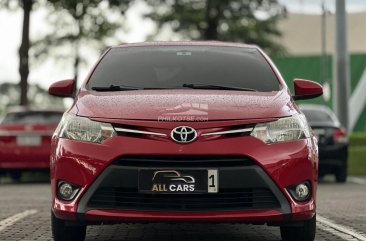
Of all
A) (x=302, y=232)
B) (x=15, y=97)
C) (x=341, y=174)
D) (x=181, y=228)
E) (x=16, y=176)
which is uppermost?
(x=302, y=232)

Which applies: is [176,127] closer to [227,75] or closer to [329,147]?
[227,75]

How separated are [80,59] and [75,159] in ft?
110

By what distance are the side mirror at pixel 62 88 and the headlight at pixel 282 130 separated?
203 cm

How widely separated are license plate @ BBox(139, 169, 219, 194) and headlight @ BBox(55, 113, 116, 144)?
0.38 metres

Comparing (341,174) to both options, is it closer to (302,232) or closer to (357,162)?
(357,162)

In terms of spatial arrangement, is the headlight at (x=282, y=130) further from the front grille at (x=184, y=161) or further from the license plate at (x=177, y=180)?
the license plate at (x=177, y=180)

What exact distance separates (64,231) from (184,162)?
47.1 inches

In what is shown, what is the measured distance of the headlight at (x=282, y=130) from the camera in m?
6.36

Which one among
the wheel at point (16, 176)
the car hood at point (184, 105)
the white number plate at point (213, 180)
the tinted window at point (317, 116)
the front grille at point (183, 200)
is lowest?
the wheel at point (16, 176)

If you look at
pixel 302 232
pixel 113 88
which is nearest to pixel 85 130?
pixel 113 88

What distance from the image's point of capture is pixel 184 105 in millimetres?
6535

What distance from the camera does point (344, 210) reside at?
34.4ft

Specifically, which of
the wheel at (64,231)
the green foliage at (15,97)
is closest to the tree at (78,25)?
the wheel at (64,231)

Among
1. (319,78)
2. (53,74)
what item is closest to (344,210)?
(53,74)
